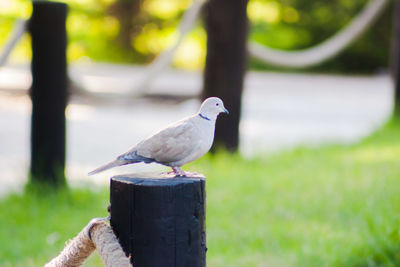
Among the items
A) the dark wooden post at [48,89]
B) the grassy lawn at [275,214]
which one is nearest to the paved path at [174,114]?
the dark wooden post at [48,89]

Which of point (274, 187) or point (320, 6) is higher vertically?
point (320, 6)

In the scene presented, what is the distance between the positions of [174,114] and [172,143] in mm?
7615

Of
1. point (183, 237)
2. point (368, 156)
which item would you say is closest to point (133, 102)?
point (368, 156)

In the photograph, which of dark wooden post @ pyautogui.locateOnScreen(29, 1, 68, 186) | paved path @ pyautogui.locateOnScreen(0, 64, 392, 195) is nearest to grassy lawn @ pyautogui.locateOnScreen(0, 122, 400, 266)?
dark wooden post @ pyautogui.locateOnScreen(29, 1, 68, 186)

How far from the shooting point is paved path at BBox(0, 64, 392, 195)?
6.13 meters

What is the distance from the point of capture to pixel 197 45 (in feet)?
57.6

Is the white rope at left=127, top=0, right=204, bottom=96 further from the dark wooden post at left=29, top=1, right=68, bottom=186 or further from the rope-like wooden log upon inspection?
the rope-like wooden log

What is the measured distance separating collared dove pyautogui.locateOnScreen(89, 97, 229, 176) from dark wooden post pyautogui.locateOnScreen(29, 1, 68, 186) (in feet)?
7.72

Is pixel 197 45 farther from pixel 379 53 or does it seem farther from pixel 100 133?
pixel 100 133

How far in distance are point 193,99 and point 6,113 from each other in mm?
3014

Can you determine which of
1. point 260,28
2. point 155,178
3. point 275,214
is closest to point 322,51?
point 275,214

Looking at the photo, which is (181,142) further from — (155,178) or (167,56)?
(167,56)

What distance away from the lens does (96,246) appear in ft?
5.32

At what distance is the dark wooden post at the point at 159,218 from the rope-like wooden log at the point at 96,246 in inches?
1.5
